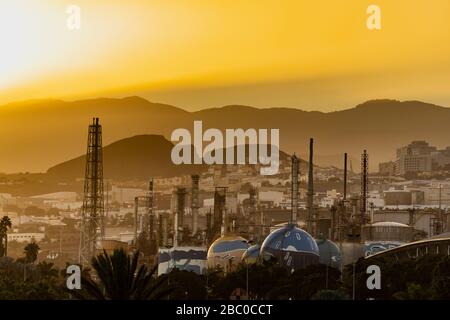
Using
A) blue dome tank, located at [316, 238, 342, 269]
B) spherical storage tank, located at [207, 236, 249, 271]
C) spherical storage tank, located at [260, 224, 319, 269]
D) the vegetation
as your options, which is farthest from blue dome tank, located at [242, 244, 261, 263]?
blue dome tank, located at [316, 238, 342, 269]

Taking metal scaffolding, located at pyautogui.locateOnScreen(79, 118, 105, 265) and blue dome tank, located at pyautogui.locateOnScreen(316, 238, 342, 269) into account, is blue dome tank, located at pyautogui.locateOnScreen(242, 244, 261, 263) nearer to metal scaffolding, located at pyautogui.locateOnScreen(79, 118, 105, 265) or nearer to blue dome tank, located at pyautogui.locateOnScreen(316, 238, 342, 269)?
blue dome tank, located at pyautogui.locateOnScreen(316, 238, 342, 269)

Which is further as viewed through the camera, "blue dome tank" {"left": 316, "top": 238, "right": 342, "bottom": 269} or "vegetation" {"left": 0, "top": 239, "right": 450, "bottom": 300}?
"blue dome tank" {"left": 316, "top": 238, "right": 342, "bottom": 269}

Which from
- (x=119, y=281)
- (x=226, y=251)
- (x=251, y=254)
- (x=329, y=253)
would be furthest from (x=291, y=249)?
(x=119, y=281)

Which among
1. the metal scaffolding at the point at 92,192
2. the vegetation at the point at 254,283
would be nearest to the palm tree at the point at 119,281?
the vegetation at the point at 254,283

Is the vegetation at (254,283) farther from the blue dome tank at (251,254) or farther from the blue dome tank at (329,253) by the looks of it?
the blue dome tank at (329,253)

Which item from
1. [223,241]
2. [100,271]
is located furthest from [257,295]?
[223,241]
